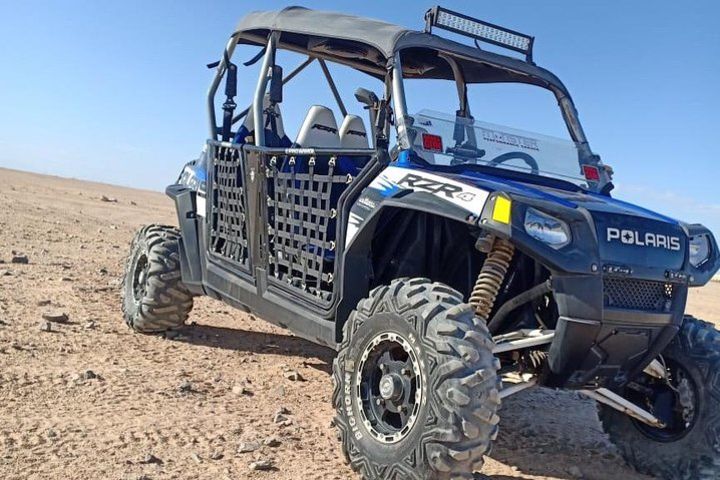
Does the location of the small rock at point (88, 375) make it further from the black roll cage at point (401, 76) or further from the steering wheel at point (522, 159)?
the steering wheel at point (522, 159)

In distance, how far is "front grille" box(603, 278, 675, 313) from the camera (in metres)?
3.42

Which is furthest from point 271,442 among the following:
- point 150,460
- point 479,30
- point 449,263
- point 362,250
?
point 479,30

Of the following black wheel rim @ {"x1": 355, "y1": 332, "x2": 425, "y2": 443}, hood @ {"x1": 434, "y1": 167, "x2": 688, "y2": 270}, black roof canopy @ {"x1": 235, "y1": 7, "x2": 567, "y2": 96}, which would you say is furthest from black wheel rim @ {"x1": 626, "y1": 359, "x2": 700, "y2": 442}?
black roof canopy @ {"x1": 235, "y1": 7, "x2": 567, "y2": 96}

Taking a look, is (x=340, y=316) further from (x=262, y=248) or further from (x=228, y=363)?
(x=228, y=363)

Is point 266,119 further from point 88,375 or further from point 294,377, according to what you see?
point 88,375

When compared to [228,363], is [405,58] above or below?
above

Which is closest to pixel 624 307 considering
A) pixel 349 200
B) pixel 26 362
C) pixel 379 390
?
pixel 379 390

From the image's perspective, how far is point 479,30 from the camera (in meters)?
4.83

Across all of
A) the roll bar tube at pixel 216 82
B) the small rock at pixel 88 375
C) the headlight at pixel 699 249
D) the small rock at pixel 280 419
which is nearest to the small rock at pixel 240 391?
the small rock at pixel 280 419

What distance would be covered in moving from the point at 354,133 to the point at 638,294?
128 inches

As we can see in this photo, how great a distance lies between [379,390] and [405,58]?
2.38 meters

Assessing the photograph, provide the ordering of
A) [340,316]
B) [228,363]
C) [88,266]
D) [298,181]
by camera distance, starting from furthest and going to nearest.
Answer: [88,266], [228,363], [298,181], [340,316]

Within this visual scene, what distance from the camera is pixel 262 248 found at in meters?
5.06

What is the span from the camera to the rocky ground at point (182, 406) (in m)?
3.51
